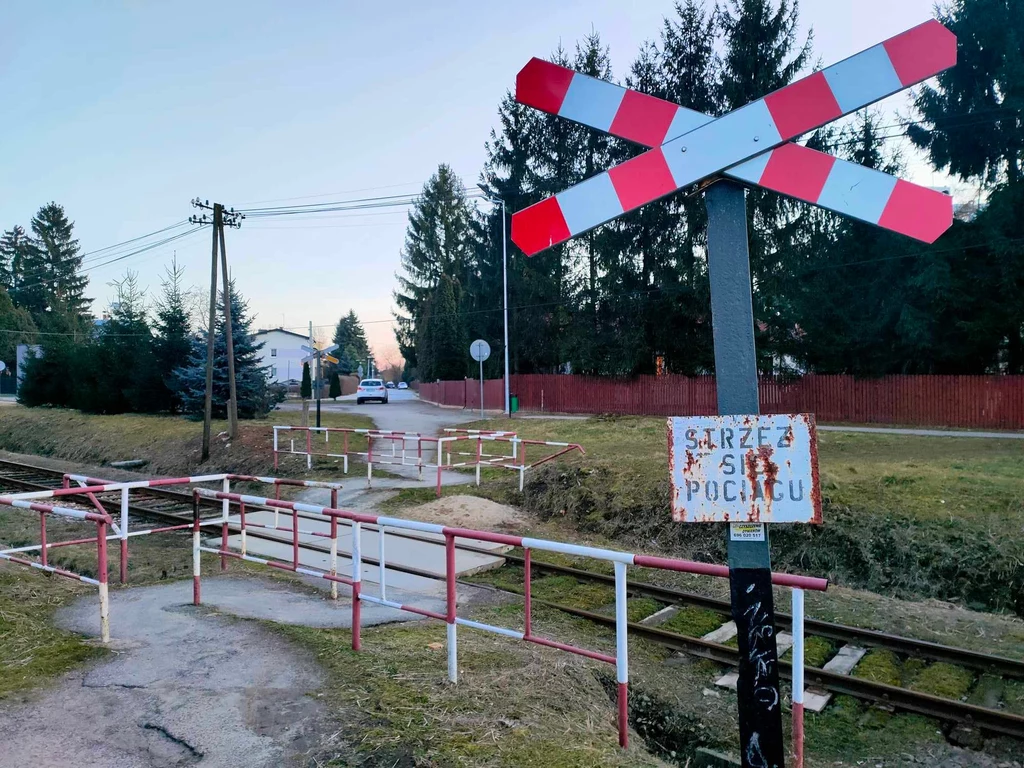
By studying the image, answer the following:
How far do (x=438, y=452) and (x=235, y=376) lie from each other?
1524 cm

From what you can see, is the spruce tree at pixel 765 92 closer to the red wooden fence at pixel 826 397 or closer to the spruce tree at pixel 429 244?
the red wooden fence at pixel 826 397

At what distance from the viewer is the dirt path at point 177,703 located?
3.78 m

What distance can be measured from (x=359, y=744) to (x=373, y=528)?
7.95 m

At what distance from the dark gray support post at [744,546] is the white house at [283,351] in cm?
8057

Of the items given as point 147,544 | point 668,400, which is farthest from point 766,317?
point 147,544

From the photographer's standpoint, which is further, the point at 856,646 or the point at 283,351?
the point at 283,351

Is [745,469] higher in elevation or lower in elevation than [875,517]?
higher

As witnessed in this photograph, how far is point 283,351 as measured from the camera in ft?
274

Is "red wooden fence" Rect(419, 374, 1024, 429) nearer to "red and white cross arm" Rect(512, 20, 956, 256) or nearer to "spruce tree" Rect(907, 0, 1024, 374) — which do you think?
"spruce tree" Rect(907, 0, 1024, 374)

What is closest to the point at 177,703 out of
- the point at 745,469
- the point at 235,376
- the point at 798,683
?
the point at 798,683

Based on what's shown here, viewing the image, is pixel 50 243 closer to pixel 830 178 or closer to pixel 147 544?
pixel 147 544

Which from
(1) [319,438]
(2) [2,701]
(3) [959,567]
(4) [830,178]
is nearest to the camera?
(4) [830,178]

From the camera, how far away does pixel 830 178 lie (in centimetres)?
272

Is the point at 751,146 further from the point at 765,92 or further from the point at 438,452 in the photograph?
the point at 765,92
